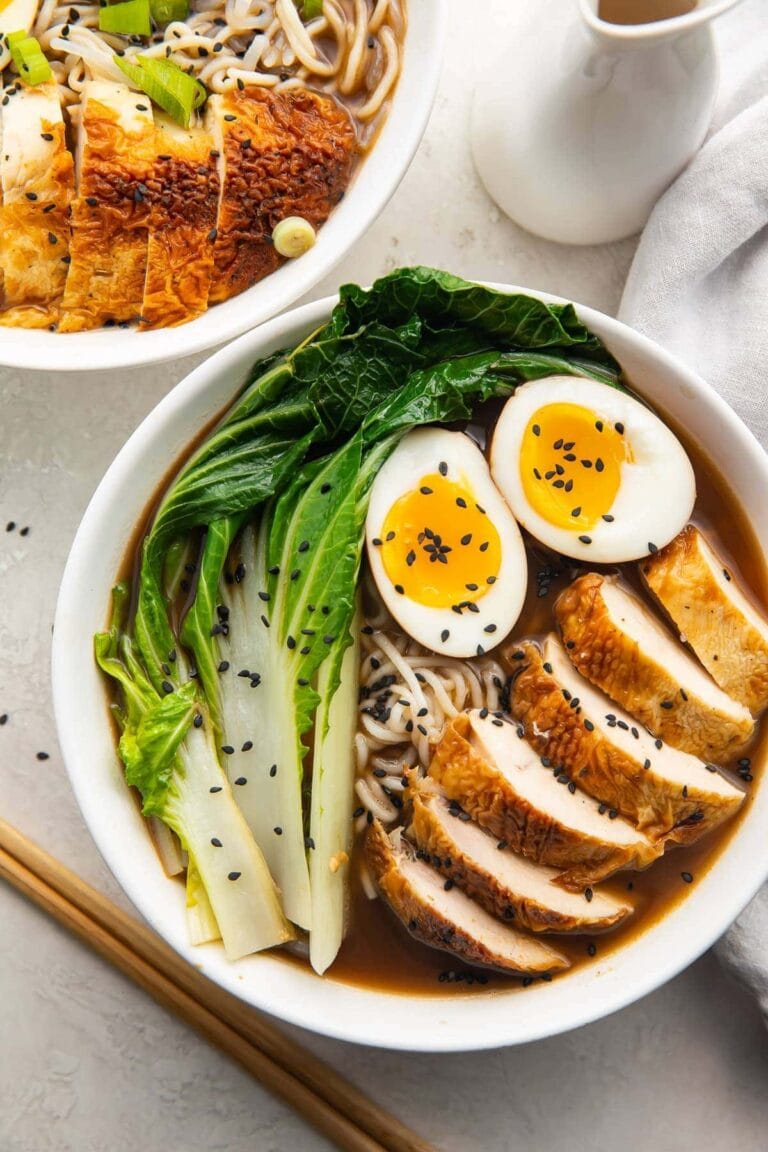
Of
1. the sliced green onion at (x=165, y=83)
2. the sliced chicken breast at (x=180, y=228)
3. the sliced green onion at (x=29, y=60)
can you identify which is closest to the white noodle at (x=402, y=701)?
the sliced chicken breast at (x=180, y=228)

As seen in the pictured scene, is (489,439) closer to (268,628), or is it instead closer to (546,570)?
(546,570)

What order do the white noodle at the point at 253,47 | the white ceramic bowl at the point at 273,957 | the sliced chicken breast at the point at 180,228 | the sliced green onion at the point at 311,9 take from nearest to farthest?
the white ceramic bowl at the point at 273,957, the sliced chicken breast at the point at 180,228, the white noodle at the point at 253,47, the sliced green onion at the point at 311,9

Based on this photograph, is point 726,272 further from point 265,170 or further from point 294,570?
point 294,570

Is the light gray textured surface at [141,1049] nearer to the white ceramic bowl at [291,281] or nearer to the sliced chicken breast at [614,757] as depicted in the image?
the white ceramic bowl at [291,281]

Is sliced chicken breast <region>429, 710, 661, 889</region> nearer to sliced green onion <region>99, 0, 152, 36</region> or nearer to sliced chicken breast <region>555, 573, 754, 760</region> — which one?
sliced chicken breast <region>555, 573, 754, 760</region>

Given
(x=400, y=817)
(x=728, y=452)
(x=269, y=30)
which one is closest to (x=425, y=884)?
(x=400, y=817)

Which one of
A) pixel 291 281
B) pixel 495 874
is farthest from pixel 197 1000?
pixel 291 281

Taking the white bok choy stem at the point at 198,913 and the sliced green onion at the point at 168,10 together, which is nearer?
the white bok choy stem at the point at 198,913
